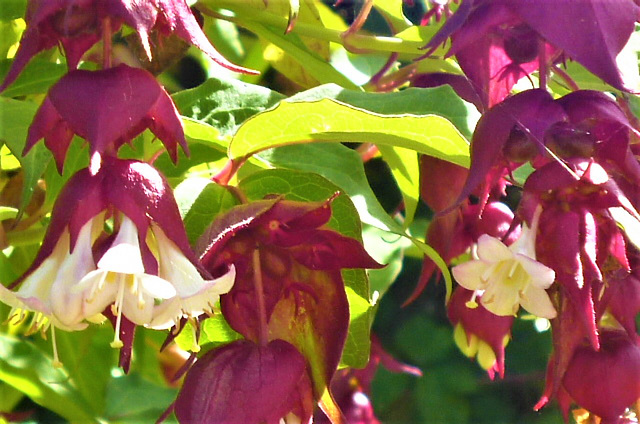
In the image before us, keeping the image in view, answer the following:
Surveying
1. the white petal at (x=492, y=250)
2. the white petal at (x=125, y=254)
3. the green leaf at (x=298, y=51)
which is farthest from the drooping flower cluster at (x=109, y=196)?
the green leaf at (x=298, y=51)

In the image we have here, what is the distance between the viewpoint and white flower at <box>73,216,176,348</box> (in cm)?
35

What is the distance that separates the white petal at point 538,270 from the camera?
368 millimetres

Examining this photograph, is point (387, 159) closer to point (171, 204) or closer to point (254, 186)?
point (254, 186)

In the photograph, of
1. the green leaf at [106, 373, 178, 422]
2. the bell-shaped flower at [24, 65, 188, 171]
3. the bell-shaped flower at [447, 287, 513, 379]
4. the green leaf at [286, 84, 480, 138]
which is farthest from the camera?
the green leaf at [106, 373, 178, 422]

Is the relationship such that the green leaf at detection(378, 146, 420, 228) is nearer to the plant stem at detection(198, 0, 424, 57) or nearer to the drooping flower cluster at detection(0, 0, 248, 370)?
the plant stem at detection(198, 0, 424, 57)

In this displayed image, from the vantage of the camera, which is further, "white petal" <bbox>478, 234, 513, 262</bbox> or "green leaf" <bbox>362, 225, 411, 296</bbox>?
"green leaf" <bbox>362, 225, 411, 296</bbox>

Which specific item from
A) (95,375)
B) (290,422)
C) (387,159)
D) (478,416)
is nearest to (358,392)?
(95,375)

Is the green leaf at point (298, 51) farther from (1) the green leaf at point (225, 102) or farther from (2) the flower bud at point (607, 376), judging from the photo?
(2) the flower bud at point (607, 376)

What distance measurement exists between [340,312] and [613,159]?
0.13 m

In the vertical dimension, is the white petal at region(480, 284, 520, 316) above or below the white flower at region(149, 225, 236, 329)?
below

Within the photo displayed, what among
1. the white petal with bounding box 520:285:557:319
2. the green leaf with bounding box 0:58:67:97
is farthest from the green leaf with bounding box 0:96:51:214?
the white petal with bounding box 520:285:557:319

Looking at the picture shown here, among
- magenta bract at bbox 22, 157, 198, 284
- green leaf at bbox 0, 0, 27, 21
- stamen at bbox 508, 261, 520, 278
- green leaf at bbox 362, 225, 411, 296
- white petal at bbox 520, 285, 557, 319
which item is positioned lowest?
green leaf at bbox 362, 225, 411, 296

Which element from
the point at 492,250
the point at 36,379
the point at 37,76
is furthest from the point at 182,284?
the point at 36,379

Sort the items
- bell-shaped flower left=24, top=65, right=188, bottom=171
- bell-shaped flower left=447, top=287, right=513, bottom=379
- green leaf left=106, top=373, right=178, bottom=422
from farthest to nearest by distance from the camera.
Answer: green leaf left=106, top=373, right=178, bottom=422
bell-shaped flower left=447, top=287, right=513, bottom=379
bell-shaped flower left=24, top=65, right=188, bottom=171
